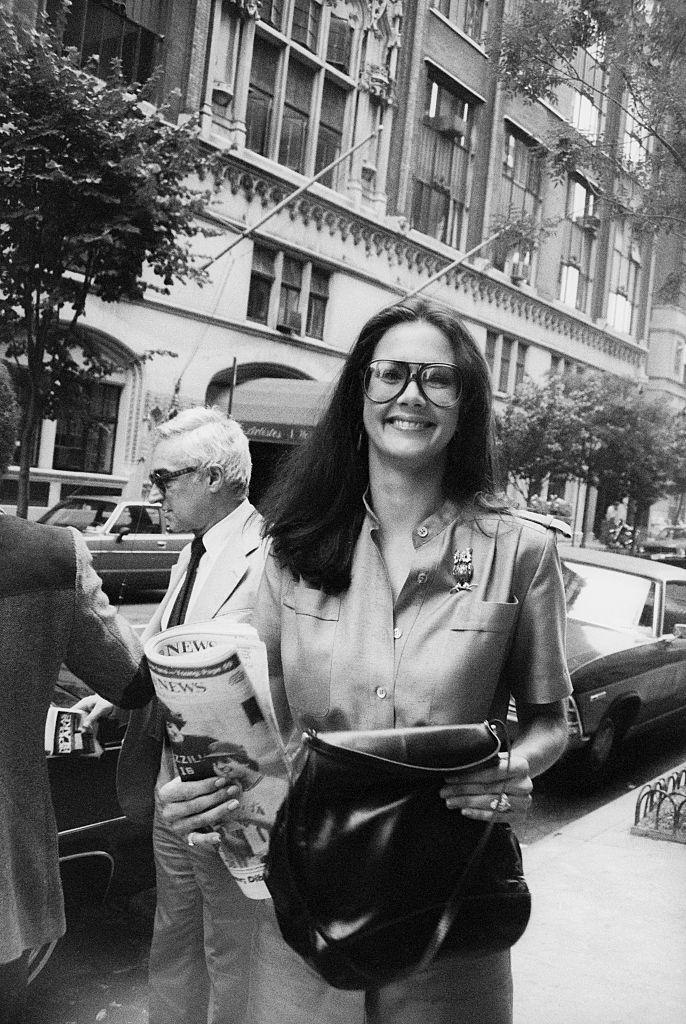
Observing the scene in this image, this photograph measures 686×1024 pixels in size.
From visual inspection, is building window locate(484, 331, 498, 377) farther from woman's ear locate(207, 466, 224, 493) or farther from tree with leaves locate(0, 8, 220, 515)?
woman's ear locate(207, 466, 224, 493)

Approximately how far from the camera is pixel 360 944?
4.98 feet

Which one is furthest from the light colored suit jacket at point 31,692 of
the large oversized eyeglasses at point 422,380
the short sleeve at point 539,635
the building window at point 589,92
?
the building window at point 589,92

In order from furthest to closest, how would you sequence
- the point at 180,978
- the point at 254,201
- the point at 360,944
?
the point at 254,201 < the point at 180,978 < the point at 360,944

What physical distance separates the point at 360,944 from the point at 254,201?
18.7 metres

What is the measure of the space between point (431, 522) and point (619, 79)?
5666 millimetres

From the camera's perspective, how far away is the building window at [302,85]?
Result: 1823 cm

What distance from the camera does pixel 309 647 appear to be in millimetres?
1836

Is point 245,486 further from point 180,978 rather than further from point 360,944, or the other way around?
point 360,944

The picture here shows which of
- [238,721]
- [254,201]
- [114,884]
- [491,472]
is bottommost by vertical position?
[114,884]

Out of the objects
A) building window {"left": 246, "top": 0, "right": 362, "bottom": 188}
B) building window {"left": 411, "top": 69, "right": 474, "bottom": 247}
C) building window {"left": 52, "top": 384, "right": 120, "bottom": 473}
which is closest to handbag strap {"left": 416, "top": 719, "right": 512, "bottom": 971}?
building window {"left": 52, "top": 384, "right": 120, "bottom": 473}

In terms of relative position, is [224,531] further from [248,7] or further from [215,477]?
[248,7]

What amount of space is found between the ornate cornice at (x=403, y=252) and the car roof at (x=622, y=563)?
40.4 feet

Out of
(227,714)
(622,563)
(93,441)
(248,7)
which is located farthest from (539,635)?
(248,7)

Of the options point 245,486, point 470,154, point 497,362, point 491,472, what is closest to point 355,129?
point 470,154
